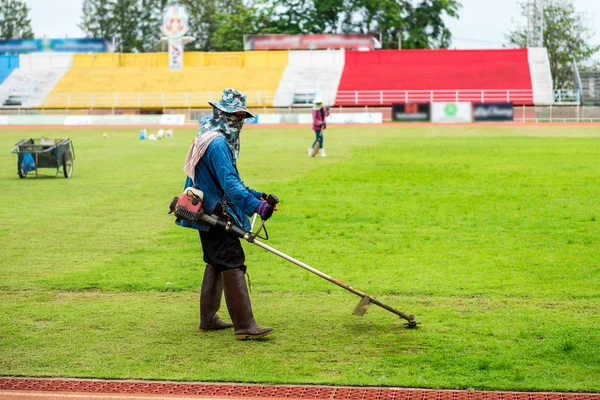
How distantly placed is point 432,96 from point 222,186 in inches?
2318

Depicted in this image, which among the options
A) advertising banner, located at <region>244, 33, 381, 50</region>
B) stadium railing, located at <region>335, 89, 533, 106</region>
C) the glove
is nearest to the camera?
the glove

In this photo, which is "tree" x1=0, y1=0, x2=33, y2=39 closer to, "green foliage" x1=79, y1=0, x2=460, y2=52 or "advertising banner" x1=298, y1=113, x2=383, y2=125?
"green foliage" x1=79, y1=0, x2=460, y2=52

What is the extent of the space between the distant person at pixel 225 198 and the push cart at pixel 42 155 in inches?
550

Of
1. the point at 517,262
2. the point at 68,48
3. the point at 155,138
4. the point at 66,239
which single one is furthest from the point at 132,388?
the point at 68,48

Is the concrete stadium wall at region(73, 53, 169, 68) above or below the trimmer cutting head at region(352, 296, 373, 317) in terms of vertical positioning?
above

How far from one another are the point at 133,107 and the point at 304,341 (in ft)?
202

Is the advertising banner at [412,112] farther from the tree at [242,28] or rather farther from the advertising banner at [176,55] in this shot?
the tree at [242,28]

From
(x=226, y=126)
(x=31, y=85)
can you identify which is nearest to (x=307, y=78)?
(x=31, y=85)

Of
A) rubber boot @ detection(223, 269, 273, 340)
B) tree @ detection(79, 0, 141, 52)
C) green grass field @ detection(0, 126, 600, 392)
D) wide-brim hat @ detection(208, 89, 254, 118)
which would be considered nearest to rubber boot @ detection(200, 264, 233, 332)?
green grass field @ detection(0, 126, 600, 392)

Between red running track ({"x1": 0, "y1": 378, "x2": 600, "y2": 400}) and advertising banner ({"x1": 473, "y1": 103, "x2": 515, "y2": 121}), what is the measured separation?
50129 mm

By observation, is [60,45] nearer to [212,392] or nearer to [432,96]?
[432,96]

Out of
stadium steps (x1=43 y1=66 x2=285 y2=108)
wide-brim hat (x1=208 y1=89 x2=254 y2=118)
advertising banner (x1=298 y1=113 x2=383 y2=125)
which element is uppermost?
stadium steps (x1=43 y1=66 x2=285 y2=108)

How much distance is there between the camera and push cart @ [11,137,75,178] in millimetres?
21406

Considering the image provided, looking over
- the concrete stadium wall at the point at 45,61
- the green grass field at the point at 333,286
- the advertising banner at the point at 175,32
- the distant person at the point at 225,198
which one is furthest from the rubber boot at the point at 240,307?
the concrete stadium wall at the point at 45,61
